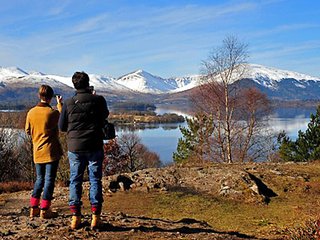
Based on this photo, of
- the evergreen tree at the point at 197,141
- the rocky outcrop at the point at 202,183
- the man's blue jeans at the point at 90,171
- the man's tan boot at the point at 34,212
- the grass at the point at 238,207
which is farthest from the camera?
the evergreen tree at the point at 197,141

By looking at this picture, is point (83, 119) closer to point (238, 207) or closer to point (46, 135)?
point (46, 135)

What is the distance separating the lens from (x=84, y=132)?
6242 mm

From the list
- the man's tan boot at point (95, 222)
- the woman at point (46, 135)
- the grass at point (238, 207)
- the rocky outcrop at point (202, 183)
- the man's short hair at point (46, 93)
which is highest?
the man's short hair at point (46, 93)

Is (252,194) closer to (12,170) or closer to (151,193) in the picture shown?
(151,193)

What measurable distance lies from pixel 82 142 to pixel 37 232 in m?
1.75

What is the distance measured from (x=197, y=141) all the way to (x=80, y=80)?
96.0 ft

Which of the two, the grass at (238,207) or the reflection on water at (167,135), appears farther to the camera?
the reflection on water at (167,135)

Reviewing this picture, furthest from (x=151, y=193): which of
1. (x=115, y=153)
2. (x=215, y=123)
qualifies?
(x=115, y=153)

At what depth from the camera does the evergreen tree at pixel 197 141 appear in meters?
31.6

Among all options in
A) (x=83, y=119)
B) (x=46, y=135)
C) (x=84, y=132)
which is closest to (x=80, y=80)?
(x=83, y=119)

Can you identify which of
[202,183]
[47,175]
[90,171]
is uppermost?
[90,171]

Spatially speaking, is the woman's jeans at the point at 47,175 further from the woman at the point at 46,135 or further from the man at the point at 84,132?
the man at the point at 84,132

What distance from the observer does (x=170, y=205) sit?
12141 mm

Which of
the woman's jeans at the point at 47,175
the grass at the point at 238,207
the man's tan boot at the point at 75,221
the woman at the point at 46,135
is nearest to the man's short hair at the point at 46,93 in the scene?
the woman at the point at 46,135
